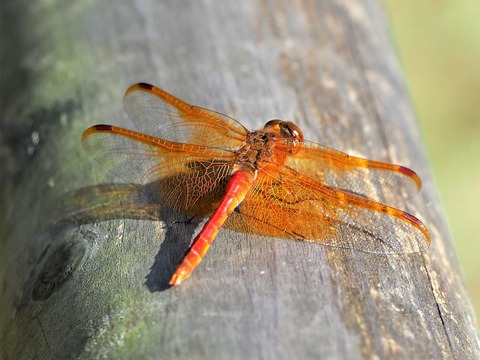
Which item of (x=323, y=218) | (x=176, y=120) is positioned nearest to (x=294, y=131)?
(x=323, y=218)

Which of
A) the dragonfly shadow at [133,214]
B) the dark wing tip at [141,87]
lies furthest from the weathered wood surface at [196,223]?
the dark wing tip at [141,87]

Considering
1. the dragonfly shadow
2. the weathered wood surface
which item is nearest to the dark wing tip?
the weathered wood surface

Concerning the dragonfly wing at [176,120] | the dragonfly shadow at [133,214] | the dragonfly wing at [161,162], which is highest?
the dragonfly wing at [176,120]

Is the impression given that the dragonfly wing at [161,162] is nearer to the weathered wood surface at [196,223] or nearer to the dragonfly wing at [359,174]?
the weathered wood surface at [196,223]

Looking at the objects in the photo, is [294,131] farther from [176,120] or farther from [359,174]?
[176,120]

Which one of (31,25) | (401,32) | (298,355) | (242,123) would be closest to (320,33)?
(242,123)

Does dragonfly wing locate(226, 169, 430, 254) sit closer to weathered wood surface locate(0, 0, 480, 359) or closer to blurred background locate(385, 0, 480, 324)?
weathered wood surface locate(0, 0, 480, 359)
